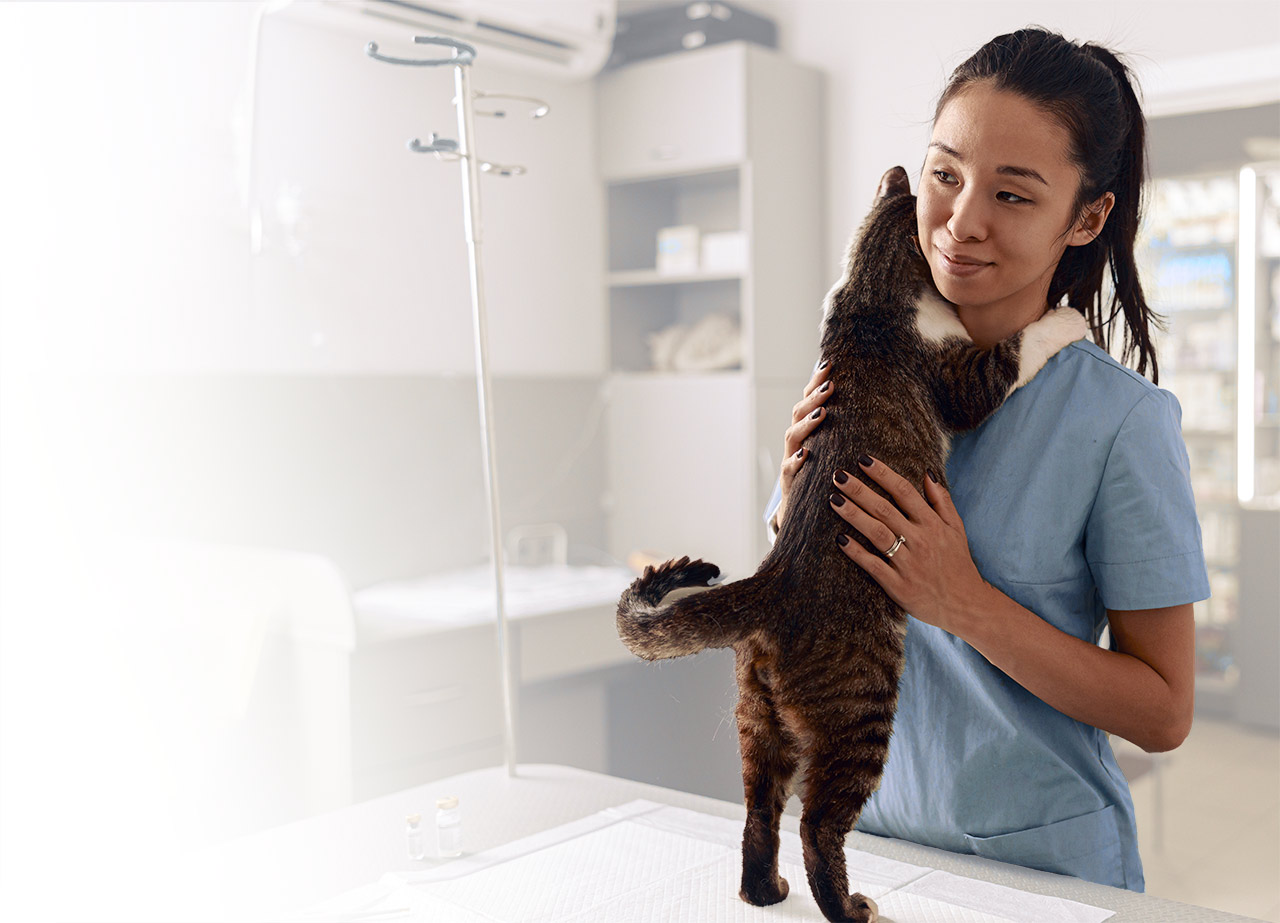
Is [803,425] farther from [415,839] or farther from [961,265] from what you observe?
[415,839]

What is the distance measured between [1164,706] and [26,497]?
222cm

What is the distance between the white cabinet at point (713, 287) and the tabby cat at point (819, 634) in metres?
2.40

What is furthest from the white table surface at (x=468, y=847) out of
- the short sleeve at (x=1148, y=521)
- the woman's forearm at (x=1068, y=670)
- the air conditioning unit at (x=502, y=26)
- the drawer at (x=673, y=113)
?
the drawer at (x=673, y=113)

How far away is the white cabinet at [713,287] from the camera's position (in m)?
3.37

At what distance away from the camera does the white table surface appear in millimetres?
987

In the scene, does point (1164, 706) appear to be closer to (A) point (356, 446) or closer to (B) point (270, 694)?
(B) point (270, 694)

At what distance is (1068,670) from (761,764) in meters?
0.26

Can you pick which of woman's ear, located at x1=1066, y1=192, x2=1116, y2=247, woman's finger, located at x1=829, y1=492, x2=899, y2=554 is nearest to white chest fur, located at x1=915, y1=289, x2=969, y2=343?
woman's ear, located at x1=1066, y1=192, x2=1116, y2=247

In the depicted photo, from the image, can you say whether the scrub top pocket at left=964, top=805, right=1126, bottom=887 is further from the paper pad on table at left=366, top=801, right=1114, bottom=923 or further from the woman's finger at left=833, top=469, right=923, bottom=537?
the woman's finger at left=833, top=469, right=923, bottom=537

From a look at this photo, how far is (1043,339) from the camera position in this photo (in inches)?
39.3

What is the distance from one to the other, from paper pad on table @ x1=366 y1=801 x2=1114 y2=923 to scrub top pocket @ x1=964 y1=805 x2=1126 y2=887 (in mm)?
51

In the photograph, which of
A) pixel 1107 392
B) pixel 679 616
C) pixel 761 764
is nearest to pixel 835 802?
pixel 761 764

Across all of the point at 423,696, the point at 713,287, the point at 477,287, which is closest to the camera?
the point at 477,287

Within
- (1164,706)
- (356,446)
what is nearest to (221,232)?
(356,446)
